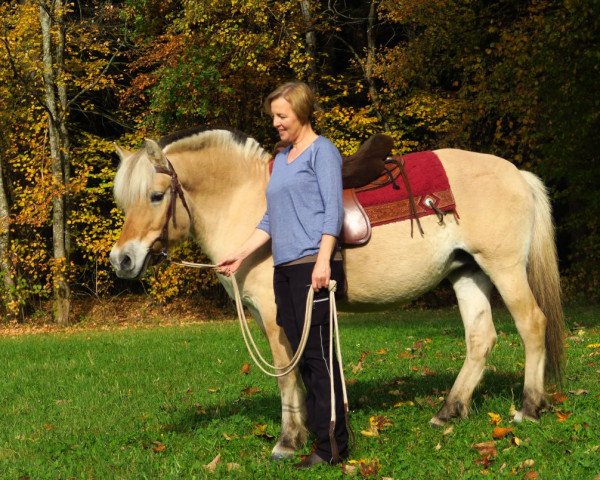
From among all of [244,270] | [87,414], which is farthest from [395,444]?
[87,414]

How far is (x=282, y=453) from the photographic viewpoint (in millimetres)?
5340

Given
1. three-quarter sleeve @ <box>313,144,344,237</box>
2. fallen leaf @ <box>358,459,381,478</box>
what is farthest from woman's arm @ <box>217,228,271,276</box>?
fallen leaf @ <box>358,459,381,478</box>

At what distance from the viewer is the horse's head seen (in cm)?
532

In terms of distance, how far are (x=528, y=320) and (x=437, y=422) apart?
102 centimetres

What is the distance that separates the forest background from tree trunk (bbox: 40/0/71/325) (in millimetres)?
39

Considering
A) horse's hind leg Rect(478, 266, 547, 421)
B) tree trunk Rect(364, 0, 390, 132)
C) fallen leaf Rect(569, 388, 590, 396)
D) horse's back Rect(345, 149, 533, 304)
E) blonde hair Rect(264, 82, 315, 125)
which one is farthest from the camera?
tree trunk Rect(364, 0, 390, 132)

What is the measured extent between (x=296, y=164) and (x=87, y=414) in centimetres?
382

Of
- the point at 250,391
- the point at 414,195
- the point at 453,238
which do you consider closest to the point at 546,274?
the point at 453,238

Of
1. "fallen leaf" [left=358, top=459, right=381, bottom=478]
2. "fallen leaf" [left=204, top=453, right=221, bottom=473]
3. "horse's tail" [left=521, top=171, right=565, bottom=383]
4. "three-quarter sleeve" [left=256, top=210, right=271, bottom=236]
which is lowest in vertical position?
"fallen leaf" [left=204, top=453, right=221, bottom=473]

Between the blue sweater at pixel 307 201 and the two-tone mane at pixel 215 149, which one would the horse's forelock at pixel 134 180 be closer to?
the two-tone mane at pixel 215 149

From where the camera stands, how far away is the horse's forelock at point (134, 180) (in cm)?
538

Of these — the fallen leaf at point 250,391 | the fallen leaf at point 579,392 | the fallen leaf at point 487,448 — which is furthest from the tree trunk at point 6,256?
the fallen leaf at point 487,448

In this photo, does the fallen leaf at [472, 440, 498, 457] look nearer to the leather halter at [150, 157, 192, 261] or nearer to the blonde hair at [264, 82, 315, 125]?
the blonde hair at [264, 82, 315, 125]

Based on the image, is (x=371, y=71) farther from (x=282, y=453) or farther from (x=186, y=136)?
(x=282, y=453)
